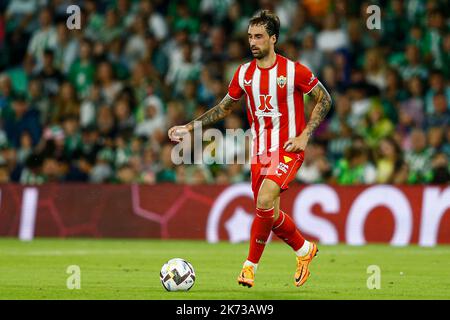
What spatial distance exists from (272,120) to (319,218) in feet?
20.1

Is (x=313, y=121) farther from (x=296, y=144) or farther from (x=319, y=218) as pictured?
(x=319, y=218)

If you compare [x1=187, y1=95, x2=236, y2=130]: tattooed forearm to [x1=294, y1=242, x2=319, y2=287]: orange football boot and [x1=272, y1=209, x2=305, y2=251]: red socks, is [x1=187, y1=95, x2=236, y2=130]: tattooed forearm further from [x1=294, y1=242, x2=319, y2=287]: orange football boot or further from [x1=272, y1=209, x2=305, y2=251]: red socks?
[x1=294, y1=242, x2=319, y2=287]: orange football boot

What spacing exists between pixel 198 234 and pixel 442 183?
3688 mm

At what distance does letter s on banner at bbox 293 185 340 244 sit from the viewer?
53.3ft

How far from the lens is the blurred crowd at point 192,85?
17141 mm

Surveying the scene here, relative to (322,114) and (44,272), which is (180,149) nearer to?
(44,272)

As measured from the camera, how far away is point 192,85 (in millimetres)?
18703

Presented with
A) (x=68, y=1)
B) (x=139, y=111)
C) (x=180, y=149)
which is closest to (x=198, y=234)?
(x=180, y=149)

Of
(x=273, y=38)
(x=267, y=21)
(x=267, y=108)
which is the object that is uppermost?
(x=267, y=21)

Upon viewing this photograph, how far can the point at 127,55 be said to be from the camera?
20.0m

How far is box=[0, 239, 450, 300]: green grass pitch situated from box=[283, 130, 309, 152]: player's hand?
1.27 metres

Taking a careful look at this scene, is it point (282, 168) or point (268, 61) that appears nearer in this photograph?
point (282, 168)

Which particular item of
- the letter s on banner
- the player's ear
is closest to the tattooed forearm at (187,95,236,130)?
the player's ear

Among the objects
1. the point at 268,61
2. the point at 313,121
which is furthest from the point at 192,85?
the point at 313,121
